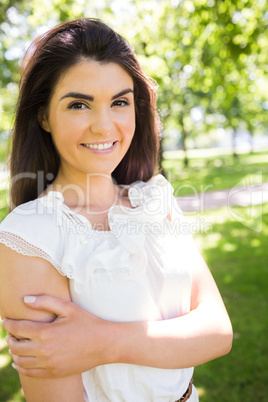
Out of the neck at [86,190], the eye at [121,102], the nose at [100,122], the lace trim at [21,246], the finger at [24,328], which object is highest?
the eye at [121,102]

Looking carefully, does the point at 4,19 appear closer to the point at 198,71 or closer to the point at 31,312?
the point at 198,71

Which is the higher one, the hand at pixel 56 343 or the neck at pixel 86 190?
the neck at pixel 86 190

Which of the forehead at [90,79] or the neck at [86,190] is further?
the neck at [86,190]

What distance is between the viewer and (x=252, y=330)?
4.11 metres

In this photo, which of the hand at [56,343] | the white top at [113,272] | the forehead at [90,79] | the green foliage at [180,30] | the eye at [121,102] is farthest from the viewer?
the green foliage at [180,30]

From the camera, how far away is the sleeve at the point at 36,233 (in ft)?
4.26

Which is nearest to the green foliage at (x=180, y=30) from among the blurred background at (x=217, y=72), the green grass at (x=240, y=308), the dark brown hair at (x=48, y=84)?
the blurred background at (x=217, y=72)

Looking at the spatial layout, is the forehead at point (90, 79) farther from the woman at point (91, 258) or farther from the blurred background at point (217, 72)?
the blurred background at point (217, 72)

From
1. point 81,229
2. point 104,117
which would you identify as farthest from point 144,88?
point 81,229

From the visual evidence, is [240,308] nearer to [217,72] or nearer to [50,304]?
[50,304]

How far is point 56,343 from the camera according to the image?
4.02ft

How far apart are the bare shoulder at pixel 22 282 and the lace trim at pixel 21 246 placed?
1cm

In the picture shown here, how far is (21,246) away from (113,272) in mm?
364

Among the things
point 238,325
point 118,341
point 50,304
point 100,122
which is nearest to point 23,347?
point 50,304
